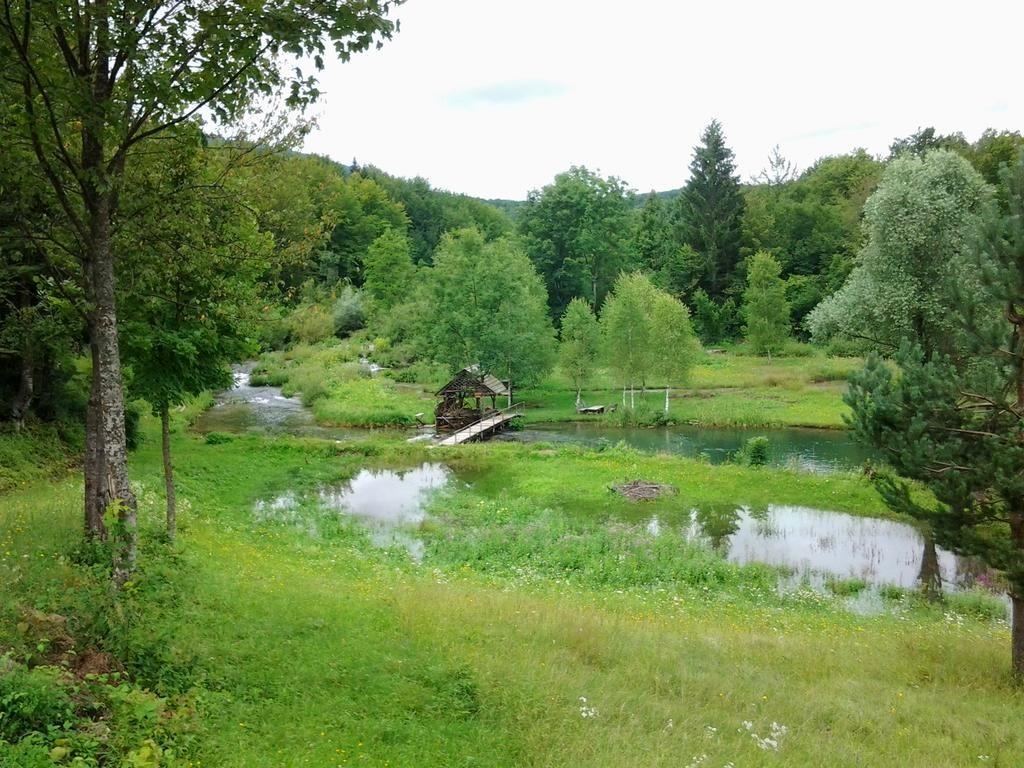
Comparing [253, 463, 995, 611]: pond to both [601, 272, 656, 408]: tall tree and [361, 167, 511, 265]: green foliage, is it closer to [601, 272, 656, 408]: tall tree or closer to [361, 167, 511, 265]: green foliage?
[601, 272, 656, 408]: tall tree

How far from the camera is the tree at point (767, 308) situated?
5500cm

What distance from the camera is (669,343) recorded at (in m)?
42.6

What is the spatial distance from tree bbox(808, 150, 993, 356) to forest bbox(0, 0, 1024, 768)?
0.39 ft

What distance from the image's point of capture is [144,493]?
1767 cm

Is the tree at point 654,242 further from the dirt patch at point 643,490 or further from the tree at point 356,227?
the dirt patch at point 643,490

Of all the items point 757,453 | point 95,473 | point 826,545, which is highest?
point 95,473

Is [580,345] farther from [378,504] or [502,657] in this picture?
[502,657]

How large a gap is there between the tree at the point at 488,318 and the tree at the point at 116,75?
35.4m

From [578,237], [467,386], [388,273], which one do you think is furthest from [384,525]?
[388,273]

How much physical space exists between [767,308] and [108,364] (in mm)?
54027

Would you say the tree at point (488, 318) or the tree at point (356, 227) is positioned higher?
the tree at point (356, 227)

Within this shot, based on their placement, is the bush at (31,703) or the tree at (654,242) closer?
the bush at (31,703)

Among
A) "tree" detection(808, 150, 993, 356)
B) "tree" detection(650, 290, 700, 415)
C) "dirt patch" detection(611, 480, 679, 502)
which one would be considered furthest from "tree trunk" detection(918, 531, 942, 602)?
"tree" detection(650, 290, 700, 415)

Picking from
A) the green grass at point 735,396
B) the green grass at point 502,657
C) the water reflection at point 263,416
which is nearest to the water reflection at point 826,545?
the green grass at point 502,657
